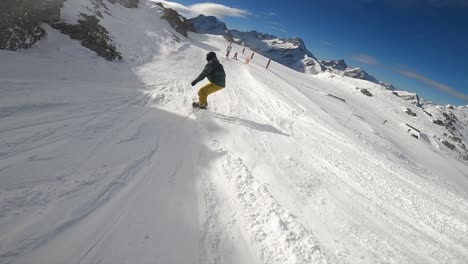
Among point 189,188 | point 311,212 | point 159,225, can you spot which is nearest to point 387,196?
point 311,212

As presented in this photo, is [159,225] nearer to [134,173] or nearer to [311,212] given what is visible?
[134,173]

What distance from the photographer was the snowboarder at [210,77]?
853 centimetres

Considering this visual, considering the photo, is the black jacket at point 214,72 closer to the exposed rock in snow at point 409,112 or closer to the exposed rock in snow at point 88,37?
the exposed rock in snow at point 88,37

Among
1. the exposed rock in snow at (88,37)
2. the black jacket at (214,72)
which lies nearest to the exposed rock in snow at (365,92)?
the black jacket at (214,72)

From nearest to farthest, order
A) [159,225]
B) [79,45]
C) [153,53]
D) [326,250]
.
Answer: [159,225]
[326,250]
[79,45]
[153,53]

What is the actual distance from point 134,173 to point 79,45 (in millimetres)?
8794

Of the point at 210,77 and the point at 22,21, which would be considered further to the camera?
the point at 22,21

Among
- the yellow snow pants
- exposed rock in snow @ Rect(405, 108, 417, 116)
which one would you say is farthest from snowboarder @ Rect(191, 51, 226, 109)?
exposed rock in snow @ Rect(405, 108, 417, 116)

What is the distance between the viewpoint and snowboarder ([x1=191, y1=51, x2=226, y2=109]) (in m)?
8.53

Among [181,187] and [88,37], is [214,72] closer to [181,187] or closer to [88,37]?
[181,187]

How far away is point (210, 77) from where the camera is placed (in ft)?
28.5

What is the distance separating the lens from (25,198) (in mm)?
3184

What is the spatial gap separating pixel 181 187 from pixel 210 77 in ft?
16.8

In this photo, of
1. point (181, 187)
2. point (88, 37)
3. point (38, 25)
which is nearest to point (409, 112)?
point (88, 37)
